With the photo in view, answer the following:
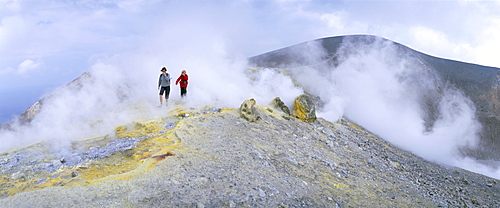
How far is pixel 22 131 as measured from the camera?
8867 millimetres

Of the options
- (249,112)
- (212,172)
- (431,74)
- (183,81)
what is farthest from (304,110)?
(431,74)

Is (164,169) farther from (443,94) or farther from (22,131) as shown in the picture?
(443,94)

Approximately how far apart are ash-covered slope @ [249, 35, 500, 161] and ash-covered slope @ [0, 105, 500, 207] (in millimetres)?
22381

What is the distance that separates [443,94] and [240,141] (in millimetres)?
40379

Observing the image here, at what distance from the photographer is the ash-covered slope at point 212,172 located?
183 inches

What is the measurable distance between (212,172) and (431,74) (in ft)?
143

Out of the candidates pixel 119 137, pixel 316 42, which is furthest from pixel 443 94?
pixel 119 137

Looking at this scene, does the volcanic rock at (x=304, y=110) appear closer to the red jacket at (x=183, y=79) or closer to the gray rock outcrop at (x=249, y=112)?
the gray rock outcrop at (x=249, y=112)

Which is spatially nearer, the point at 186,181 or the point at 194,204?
the point at 194,204

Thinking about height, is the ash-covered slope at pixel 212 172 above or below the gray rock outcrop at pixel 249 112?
below

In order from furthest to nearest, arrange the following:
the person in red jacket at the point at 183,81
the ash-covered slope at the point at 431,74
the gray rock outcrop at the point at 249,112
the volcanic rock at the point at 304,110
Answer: the ash-covered slope at the point at 431,74 → the volcanic rock at the point at 304,110 → the person in red jacket at the point at 183,81 → the gray rock outcrop at the point at 249,112

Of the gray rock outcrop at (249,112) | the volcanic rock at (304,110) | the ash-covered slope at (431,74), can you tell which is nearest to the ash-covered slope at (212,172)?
the gray rock outcrop at (249,112)

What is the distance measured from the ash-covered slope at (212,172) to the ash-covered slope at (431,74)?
73.4 ft

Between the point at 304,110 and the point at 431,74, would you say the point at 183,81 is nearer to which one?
the point at 304,110
